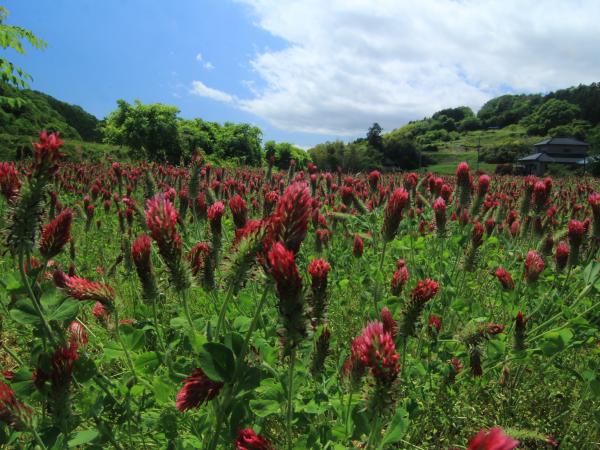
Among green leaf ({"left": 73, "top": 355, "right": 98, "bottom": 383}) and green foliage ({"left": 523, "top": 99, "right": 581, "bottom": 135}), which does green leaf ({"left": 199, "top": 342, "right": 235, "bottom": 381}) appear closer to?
green leaf ({"left": 73, "top": 355, "right": 98, "bottom": 383})

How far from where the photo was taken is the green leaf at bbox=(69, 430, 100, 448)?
1.41 meters

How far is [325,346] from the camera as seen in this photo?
6.25ft

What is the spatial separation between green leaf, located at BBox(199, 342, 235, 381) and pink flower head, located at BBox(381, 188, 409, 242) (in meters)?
1.47

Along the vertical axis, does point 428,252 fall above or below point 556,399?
above

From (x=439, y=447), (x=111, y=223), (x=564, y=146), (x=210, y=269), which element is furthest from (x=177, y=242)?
(x=564, y=146)

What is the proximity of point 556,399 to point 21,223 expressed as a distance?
127 inches

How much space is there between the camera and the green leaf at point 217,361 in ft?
3.91

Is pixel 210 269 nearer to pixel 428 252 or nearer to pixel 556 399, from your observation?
pixel 556 399

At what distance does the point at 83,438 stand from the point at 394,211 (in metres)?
1.80

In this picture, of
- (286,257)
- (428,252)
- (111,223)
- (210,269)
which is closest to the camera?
(286,257)

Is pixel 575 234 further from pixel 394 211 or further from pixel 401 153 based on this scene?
pixel 401 153

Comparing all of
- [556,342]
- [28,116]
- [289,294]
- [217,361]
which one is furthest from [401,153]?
[217,361]

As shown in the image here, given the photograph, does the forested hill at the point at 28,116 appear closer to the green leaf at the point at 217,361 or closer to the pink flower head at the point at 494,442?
the green leaf at the point at 217,361

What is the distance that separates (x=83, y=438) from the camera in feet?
4.75
